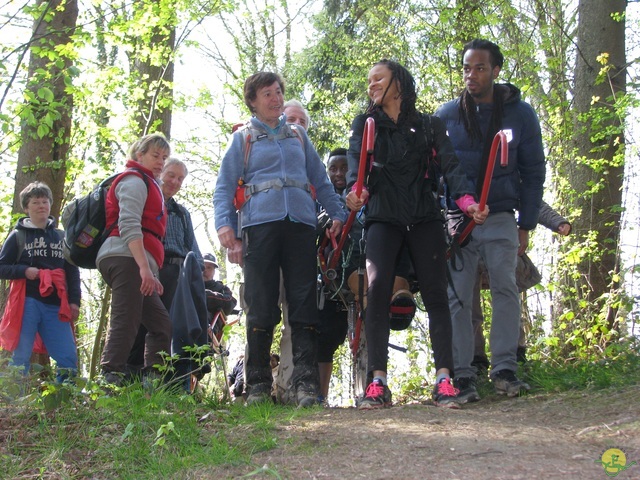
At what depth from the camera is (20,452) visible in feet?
13.3

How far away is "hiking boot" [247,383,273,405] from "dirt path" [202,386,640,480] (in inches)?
23.8

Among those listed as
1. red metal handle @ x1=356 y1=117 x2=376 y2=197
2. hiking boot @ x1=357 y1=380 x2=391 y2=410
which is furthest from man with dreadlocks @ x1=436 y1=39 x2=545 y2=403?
red metal handle @ x1=356 y1=117 x2=376 y2=197

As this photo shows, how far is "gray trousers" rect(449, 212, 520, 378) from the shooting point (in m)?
5.53

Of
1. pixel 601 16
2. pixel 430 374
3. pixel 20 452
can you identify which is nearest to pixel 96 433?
pixel 20 452

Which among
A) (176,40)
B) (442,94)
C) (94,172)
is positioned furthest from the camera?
(442,94)

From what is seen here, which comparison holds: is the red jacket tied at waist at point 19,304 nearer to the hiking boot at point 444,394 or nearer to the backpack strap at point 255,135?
the backpack strap at point 255,135

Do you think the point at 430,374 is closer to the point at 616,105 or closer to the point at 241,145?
the point at 616,105

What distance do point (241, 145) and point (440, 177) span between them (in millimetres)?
1398

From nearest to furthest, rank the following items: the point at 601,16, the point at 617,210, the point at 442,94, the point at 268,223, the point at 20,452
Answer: the point at 20,452
the point at 268,223
the point at 617,210
the point at 601,16
the point at 442,94

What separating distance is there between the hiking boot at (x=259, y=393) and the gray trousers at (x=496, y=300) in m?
1.28

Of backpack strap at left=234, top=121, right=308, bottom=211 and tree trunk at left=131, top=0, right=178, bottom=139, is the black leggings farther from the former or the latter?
tree trunk at left=131, top=0, right=178, bottom=139

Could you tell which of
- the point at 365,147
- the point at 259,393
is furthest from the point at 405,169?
the point at 259,393

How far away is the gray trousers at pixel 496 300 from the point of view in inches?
218

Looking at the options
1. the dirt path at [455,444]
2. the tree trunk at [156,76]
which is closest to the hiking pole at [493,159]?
the dirt path at [455,444]
